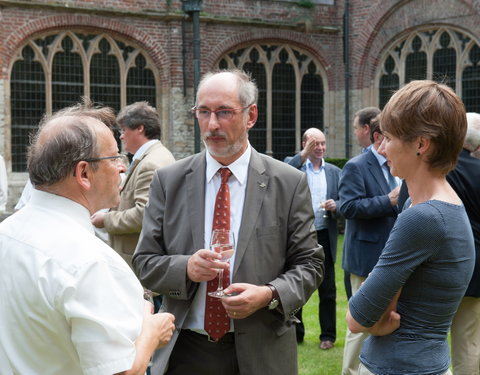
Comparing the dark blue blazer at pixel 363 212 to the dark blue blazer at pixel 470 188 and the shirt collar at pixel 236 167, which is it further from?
the shirt collar at pixel 236 167

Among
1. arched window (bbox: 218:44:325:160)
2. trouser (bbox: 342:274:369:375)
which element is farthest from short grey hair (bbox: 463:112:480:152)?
arched window (bbox: 218:44:325:160)

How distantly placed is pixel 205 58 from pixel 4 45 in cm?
485

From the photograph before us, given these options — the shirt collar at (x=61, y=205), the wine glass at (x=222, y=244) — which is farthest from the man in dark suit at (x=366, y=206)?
the shirt collar at (x=61, y=205)

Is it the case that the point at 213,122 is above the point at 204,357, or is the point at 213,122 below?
above

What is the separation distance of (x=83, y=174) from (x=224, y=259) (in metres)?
0.86

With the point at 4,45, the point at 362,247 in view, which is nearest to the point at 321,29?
the point at 4,45

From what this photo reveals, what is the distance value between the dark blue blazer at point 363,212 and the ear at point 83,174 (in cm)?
321

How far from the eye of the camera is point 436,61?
16.5 m

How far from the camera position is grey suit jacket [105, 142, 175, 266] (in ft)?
15.8

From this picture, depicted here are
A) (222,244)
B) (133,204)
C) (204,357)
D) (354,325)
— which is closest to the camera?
(354,325)

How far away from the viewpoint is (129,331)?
1892mm

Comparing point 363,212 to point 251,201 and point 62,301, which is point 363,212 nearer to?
point 251,201

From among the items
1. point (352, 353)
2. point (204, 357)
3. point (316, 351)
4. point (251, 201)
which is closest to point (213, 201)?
point (251, 201)

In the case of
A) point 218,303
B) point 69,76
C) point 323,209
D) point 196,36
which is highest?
point 196,36
